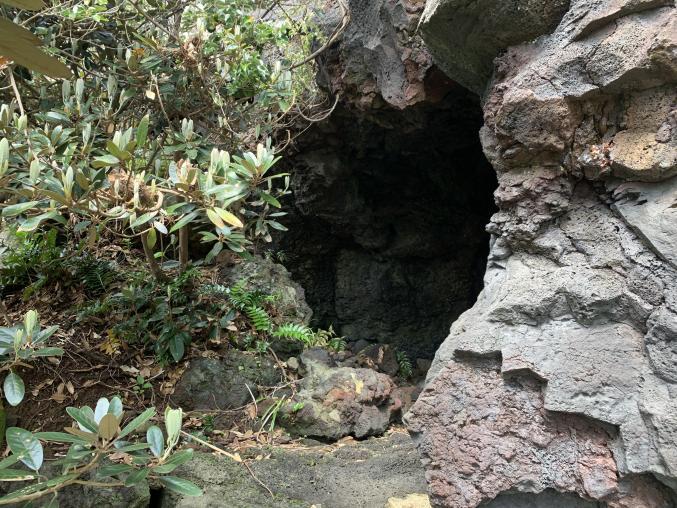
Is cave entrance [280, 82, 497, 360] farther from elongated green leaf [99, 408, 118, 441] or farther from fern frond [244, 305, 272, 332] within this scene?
elongated green leaf [99, 408, 118, 441]

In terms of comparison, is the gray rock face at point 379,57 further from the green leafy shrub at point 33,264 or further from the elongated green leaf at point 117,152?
the green leafy shrub at point 33,264

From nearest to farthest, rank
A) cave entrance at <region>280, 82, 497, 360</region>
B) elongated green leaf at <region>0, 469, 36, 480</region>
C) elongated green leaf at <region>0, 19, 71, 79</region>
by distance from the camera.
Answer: elongated green leaf at <region>0, 19, 71, 79</region>
elongated green leaf at <region>0, 469, 36, 480</region>
cave entrance at <region>280, 82, 497, 360</region>

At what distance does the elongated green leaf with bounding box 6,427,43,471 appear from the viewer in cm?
151

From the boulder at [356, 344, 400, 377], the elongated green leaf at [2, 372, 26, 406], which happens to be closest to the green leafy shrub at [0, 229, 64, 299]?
the elongated green leaf at [2, 372, 26, 406]

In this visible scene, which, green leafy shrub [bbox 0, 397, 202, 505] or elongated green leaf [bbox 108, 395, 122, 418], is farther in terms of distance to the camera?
elongated green leaf [bbox 108, 395, 122, 418]

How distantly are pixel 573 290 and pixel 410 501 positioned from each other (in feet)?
4.61

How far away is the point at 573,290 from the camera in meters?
1.94

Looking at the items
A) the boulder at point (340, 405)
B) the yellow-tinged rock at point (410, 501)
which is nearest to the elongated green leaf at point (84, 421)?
the yellow-tinged rock at point (410, 501)

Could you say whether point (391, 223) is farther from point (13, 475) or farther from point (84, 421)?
point (13, 475)

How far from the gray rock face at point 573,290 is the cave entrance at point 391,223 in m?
2.27

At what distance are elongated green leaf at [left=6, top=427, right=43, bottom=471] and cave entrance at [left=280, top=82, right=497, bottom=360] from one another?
3.50 meters

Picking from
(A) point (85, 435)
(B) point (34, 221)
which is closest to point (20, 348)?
(B) point (34, 221)

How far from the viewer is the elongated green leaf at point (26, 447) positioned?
151 centimetres

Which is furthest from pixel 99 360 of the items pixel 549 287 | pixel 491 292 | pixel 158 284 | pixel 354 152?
pixel 354 152
